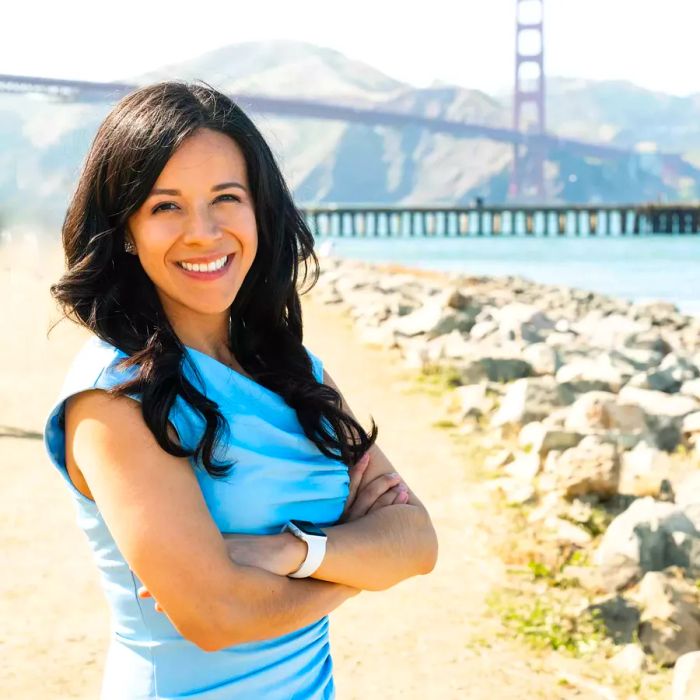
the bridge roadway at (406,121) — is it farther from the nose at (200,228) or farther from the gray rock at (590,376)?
the nose at (200,228)

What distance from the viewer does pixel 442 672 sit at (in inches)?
118

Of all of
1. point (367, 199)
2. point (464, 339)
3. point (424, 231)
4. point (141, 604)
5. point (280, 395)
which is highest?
point (280, 395)

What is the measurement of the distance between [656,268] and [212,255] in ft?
99.8

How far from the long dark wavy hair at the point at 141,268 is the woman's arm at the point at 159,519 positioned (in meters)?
0.03

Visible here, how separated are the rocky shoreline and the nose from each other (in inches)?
65.9

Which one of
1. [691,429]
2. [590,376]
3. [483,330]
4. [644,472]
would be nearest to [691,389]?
[590,376]

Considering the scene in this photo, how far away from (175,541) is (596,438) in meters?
3.38

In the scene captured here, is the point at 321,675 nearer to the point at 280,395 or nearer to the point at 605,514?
the point at 280,395

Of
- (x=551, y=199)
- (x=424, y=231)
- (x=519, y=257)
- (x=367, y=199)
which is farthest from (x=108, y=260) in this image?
(x=367, y=199)

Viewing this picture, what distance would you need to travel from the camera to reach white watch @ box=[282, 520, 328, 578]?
147 centimetres

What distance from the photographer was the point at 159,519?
133 cm

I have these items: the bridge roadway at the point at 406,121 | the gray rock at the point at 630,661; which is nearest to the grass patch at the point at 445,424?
the gray rock at the point at 630,661

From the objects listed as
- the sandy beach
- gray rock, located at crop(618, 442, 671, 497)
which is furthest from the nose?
gray rock, located at crop(618, 442, 671, 497)

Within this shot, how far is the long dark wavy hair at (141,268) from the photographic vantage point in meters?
1.41
